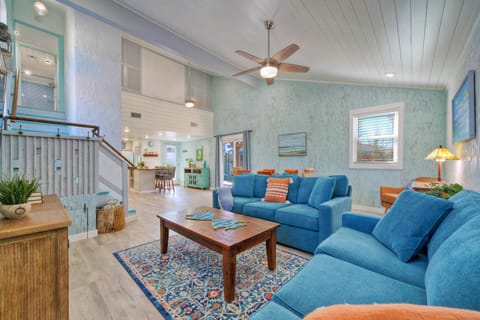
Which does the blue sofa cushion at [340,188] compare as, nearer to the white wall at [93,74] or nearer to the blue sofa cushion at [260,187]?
the blue sofa cushion at [260,187]

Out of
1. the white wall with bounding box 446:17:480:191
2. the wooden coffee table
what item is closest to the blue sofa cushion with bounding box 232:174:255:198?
the wooden coffee table

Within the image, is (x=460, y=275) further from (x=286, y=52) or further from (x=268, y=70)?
(x=268, y=70)

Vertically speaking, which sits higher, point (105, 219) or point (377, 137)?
point (377, 137)

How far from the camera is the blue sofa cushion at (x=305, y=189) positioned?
3107mm

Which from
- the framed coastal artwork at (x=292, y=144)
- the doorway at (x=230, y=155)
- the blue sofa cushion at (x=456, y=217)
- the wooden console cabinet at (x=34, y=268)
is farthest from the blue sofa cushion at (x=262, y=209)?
the doorway at (x=230, y=155)

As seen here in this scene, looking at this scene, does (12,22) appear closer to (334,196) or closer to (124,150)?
(124,150)

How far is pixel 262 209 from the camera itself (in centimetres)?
297

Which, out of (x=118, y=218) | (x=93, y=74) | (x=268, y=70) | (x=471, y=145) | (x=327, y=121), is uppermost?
(x=93, y=74)

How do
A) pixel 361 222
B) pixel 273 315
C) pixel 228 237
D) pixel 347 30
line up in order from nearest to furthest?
pixel 273 315, pixel 228 237, pixel 361 222, pixel 347 30

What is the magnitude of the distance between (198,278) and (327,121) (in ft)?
15.0

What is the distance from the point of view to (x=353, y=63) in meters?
3.22

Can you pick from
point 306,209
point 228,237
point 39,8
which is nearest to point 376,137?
point 306,209

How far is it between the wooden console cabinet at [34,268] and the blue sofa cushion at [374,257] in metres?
1.68

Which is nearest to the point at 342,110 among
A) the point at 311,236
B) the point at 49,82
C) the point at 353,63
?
the point at 353,63
